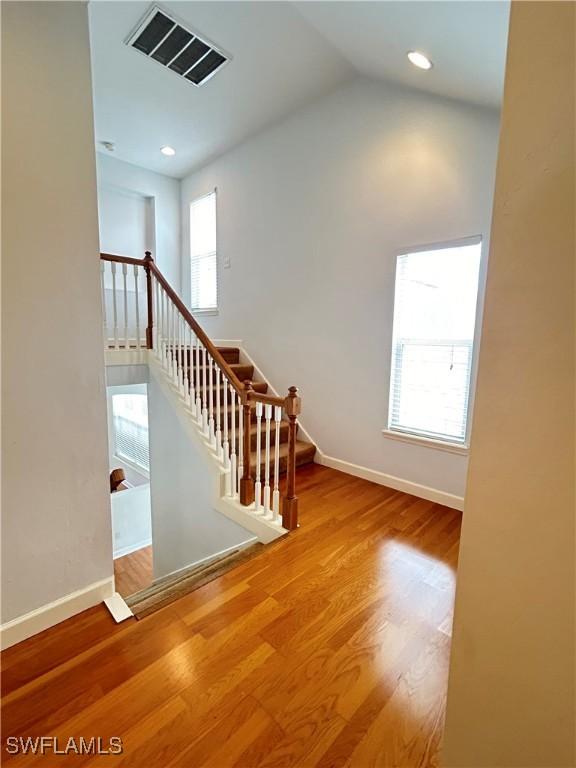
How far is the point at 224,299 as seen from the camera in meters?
4.46

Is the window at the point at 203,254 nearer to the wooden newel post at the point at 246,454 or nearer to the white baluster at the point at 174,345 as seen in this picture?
the white baluster at the point at 174,345

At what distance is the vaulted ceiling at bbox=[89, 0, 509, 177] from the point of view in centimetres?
179

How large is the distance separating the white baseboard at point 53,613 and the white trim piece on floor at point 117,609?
0.04m

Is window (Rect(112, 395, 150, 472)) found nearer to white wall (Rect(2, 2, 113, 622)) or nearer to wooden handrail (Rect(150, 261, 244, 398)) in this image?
wooden handrail (Rect(150, 261, 244, 398))

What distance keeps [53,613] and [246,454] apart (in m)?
1.32

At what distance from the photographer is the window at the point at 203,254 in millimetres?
4605

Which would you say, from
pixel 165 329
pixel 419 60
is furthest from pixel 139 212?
pixel 419 60

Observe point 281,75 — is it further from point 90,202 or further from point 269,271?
point 90,202

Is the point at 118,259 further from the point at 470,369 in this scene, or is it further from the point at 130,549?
the point at 130,549

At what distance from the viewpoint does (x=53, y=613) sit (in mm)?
1554

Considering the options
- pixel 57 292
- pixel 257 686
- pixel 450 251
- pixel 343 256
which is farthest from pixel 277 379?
pixel 257 686

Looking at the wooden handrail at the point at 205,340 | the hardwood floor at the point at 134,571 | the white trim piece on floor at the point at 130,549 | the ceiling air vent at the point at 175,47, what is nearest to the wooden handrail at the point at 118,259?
the wooden handrail at the point at 205,340

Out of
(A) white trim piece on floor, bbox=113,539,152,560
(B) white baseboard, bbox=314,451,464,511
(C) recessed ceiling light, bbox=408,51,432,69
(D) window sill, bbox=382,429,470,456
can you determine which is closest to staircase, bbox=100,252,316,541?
(B) white baseboard, bbox=314,451,464,511

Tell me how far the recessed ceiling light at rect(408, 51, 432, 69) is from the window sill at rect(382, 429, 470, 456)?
256 centimetres
